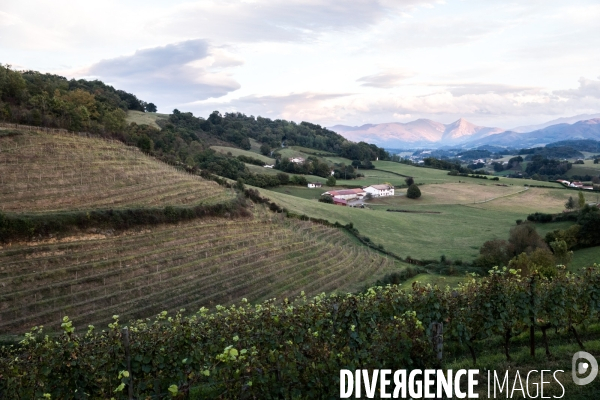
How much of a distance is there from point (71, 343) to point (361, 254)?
1410 inches

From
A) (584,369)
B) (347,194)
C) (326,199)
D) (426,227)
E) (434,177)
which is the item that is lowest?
(426,227)

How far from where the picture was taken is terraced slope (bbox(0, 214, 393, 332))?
21.8 metres

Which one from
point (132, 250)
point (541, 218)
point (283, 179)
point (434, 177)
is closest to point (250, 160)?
point (283, 179)

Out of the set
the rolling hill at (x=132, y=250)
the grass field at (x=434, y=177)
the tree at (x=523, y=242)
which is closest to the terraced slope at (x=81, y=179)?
the rolling hill at (x=132, y=250)

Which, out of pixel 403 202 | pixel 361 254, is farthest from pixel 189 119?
pixel 361 254

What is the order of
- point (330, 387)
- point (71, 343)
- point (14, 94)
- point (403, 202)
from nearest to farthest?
point (71, 343) < point (330, 387) < point (14, 94) < point (403, 202)

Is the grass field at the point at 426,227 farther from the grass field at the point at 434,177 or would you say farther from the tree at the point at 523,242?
the grass field at the point at 434,177

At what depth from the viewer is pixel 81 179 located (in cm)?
3475

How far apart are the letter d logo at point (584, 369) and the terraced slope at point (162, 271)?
20.4 metres

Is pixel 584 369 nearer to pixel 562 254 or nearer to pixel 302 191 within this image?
pixel 562 254

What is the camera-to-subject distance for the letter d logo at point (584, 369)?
28.4 ft

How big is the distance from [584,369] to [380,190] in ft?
249

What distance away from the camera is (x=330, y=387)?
822 cm

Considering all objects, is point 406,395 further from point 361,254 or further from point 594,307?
point 361,254
